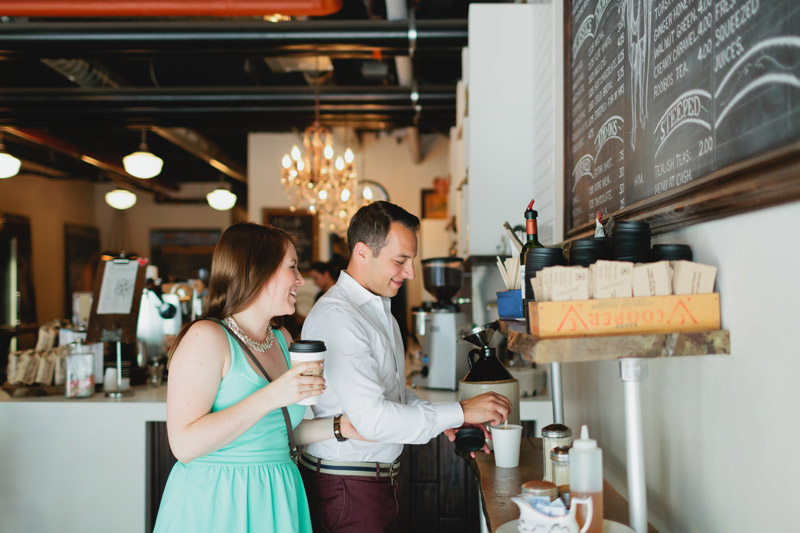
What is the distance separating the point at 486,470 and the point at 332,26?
315 cm

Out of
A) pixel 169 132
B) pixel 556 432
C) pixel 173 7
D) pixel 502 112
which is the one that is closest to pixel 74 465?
pixel 173 7

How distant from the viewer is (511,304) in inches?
70.7

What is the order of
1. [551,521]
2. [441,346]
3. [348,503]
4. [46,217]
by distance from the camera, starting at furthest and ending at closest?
1. [46,217]
2. [441,346]
3. [348,503]
4. [551,521]

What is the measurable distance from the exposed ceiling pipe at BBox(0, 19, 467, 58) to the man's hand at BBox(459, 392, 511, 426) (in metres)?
2.83

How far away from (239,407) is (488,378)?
2.63ft

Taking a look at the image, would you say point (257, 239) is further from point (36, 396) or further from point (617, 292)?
point (36, 396)

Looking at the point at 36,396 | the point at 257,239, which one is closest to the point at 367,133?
the point at 36,396

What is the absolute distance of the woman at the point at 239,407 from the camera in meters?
1.69

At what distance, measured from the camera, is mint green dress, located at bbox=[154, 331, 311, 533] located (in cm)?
177

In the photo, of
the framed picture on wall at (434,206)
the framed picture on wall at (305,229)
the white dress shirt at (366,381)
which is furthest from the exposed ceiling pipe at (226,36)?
the framed picture on wall at (434,206)

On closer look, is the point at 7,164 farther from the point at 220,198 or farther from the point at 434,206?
the point at 434,206

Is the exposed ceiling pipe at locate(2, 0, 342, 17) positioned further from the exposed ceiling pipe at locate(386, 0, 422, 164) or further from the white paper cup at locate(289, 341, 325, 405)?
the white paper cup at locate(289, 341, 325, 405)

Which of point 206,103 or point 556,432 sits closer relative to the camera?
point 556,432

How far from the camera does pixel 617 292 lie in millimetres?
1214
